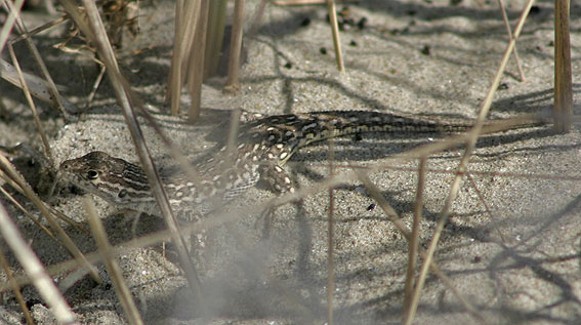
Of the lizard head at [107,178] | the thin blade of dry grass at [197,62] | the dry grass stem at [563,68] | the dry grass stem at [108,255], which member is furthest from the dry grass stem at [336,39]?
the dry grass stem at [108,255]

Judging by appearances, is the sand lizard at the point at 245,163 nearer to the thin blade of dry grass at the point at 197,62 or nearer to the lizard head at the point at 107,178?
the lizard head at the point at 107,178

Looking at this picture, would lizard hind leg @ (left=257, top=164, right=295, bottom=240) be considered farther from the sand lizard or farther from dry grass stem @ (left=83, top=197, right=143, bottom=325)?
dry grass stem @ (left=83, top=197, right=143, bottom=325)

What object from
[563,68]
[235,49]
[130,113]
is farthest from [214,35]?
[563,68]

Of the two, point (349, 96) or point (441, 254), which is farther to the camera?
point (349, 96)

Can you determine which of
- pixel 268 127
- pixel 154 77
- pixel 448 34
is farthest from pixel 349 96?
pixel 154 77

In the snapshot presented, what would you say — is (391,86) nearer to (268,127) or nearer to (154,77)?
(268,127)

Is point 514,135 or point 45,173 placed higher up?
point 514,135

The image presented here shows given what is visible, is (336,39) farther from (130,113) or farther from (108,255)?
(108,255)
